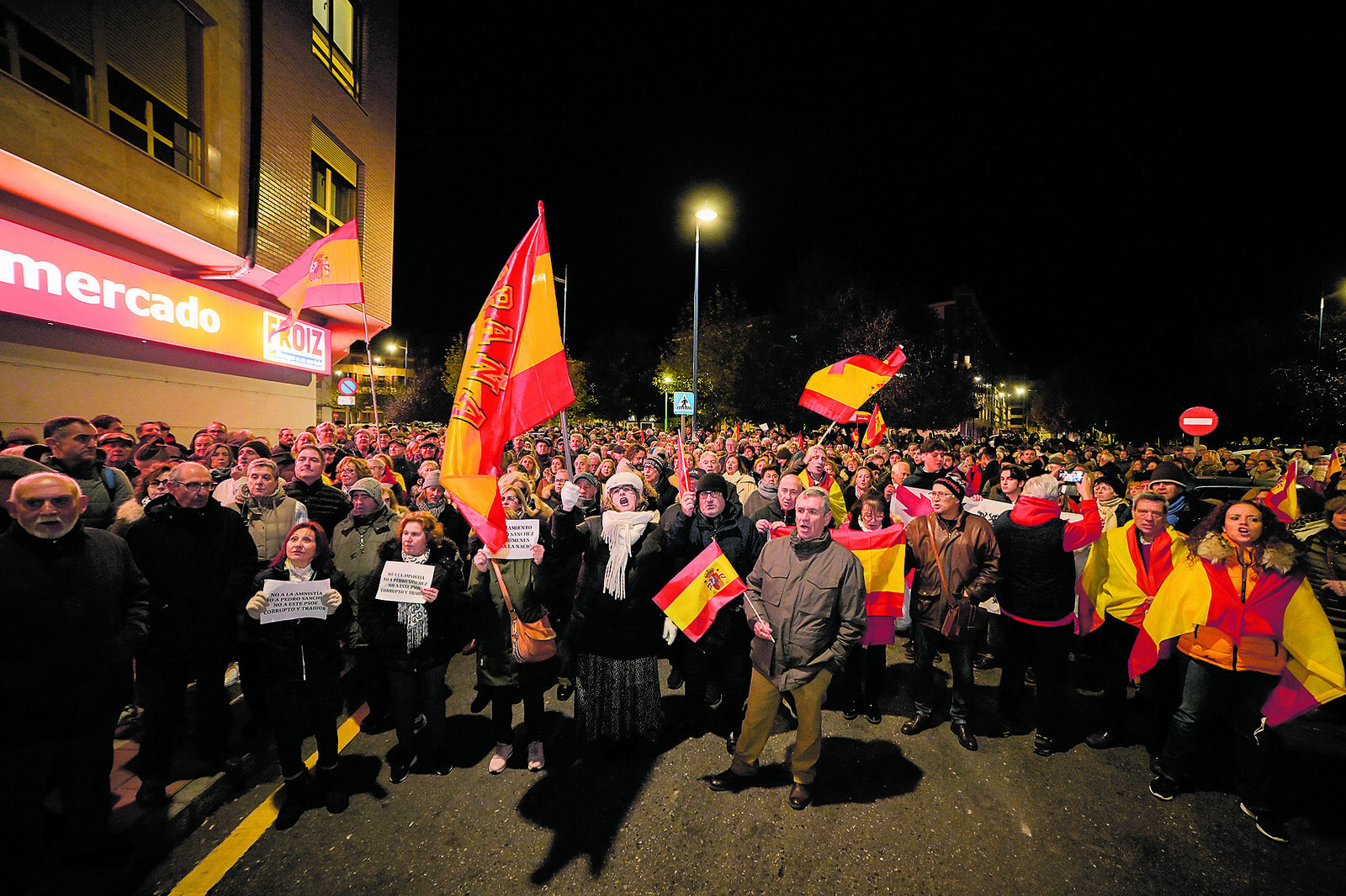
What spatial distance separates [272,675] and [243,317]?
38.3 feet

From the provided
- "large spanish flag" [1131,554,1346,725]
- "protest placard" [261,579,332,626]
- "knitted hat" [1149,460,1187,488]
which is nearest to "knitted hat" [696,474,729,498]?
"protest placard" [261,579,332,626]

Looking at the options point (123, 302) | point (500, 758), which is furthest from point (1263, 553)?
point (123, 302)

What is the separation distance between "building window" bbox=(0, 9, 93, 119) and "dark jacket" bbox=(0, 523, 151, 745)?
855cm

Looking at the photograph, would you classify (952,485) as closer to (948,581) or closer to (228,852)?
(948,581)

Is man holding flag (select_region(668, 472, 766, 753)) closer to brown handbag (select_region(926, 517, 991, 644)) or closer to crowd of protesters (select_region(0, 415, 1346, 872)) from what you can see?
crowd of protesters (select_region(0, 415, 1346, 872))

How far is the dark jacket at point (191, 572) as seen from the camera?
3533mm

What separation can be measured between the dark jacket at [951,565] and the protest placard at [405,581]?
3.67 meters

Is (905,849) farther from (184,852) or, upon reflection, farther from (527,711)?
(184,852)

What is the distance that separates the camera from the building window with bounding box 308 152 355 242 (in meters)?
13.7

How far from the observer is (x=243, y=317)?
1205 cm

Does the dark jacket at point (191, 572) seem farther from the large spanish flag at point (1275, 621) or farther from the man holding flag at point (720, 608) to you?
the large spanish flag at point (1275, 621)

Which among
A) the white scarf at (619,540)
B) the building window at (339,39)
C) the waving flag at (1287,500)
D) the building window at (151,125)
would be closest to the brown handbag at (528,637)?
the white scarf at (619,540)

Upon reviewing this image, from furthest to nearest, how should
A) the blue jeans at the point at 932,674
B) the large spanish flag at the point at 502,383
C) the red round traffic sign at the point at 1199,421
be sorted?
the red round traffic sign at the point at 1199,421, the blue jeans at the point at 932,674, the large spanish flag at the point at 502,383

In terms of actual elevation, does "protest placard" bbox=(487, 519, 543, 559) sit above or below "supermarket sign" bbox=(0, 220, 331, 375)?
below
